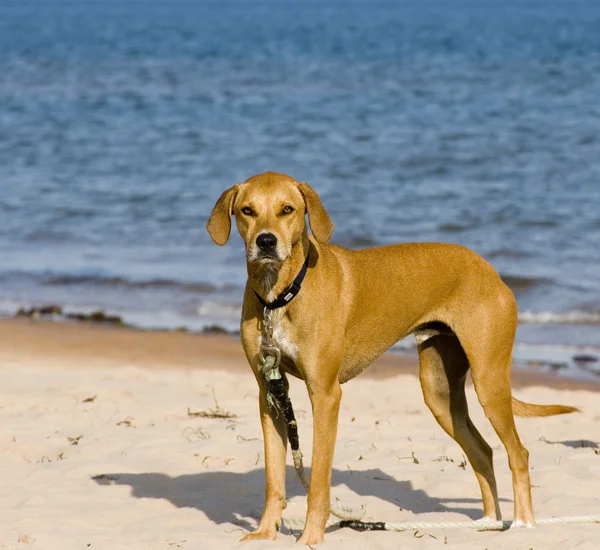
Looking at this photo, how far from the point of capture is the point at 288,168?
2125 cm

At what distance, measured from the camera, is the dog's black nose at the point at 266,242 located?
5.15 metres

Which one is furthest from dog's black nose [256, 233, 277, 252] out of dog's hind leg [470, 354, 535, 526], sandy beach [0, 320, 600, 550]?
sandy beach [0, 320, 600, 550]

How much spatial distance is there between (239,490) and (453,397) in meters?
1.44

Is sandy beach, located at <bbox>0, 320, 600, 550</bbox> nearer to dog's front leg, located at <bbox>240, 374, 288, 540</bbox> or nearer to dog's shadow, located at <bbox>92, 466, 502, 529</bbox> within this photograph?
dog's shadow, located at <bbox>92, 466, 502, 529</bbox>

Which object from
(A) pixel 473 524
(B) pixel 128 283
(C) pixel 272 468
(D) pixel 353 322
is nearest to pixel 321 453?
(C) pixel 272 468

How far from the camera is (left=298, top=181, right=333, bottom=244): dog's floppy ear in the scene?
5430 mm

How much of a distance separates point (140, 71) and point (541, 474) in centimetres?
3835

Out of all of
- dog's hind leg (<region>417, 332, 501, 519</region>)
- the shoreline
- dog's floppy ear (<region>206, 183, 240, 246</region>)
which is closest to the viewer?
dog's floppy ear (<region>206, 183, 240, 246</region>)

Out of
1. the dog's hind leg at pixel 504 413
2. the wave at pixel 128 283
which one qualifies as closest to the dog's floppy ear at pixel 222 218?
the dog's hind leg at pixel 504 413

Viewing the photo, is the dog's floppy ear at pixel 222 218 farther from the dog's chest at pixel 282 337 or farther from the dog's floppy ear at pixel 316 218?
the dog's chest at pixel 282 337

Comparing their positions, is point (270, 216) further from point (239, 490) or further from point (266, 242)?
point (239, 490)

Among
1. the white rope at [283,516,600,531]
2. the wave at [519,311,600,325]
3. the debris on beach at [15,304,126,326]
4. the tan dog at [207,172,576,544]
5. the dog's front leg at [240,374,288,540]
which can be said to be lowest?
the debris on beach at [15,304,126,326]

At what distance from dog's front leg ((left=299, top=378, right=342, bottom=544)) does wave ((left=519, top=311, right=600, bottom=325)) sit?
666 centimetres

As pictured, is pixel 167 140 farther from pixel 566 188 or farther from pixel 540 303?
pixel 540 303
